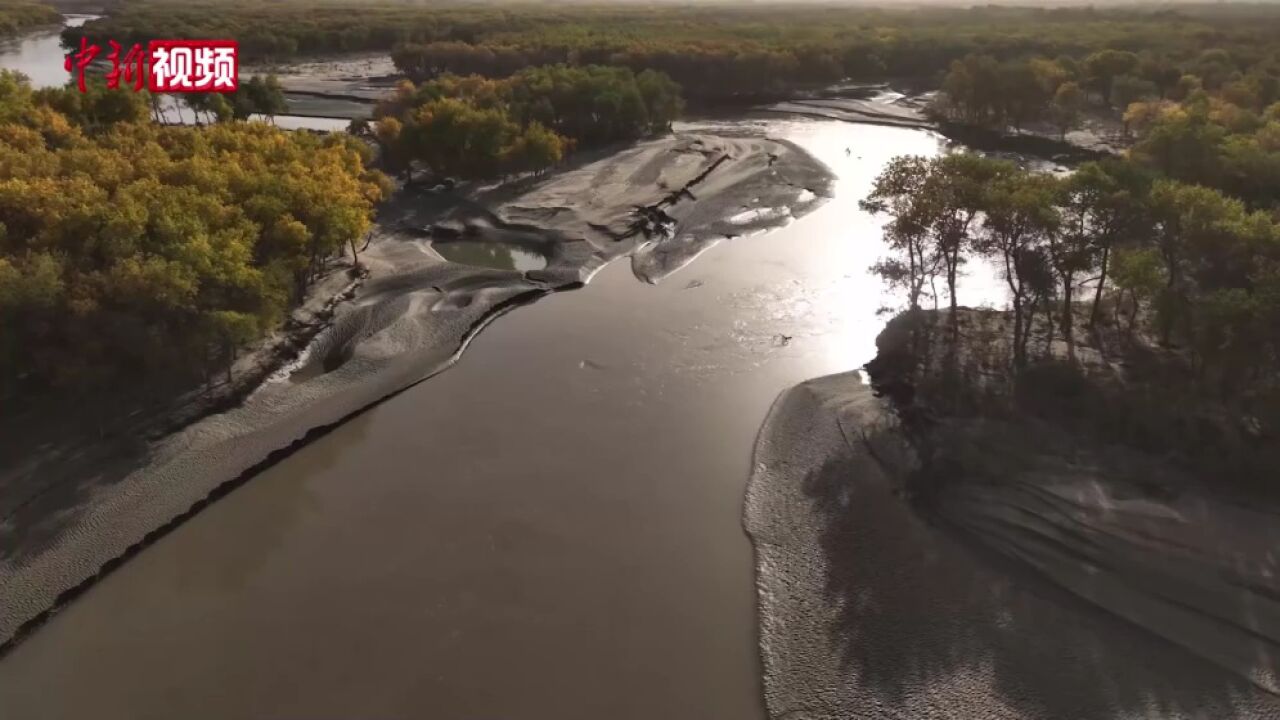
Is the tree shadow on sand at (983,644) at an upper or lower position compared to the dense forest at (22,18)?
lower

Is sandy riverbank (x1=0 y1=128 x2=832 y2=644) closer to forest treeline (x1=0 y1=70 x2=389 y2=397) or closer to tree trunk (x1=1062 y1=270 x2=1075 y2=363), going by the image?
forest treeline (x1=0 y1=70 x2=389 y2=397)

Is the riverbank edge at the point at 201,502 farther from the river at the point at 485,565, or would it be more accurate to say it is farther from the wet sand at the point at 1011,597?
the wet sand at the point at 1011,597

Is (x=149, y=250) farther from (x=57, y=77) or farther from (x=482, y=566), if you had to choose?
(x=57, y=77)

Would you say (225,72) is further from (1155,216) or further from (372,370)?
(1155,216)

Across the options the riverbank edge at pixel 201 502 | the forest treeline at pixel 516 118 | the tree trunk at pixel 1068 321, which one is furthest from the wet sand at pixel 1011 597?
the forest treeline at pixel 516 118

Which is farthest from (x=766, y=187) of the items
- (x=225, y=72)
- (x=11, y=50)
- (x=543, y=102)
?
(x=11, y=50)
